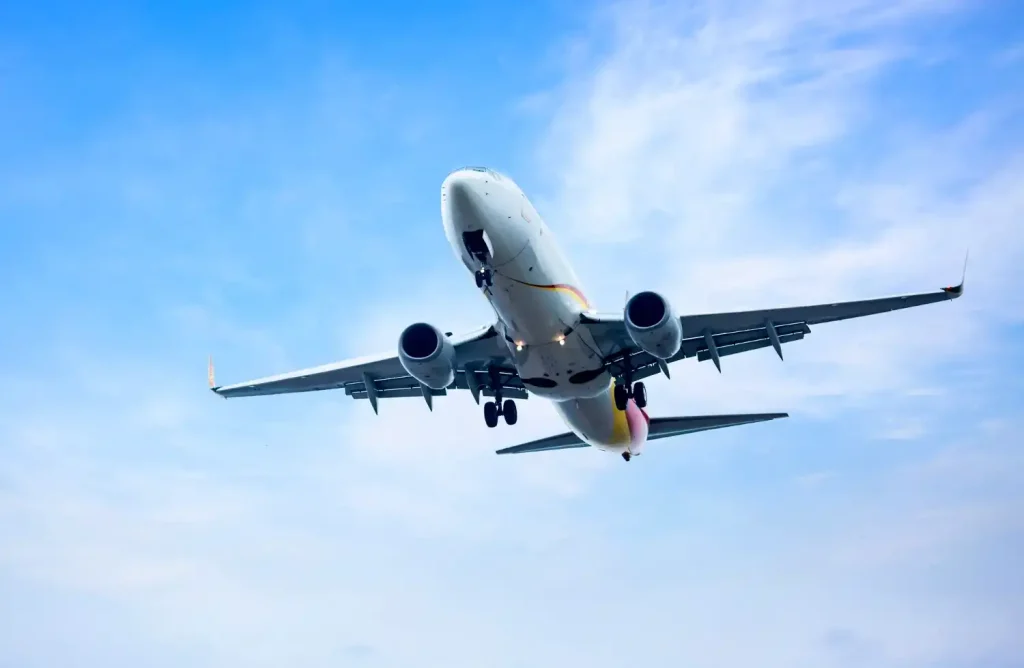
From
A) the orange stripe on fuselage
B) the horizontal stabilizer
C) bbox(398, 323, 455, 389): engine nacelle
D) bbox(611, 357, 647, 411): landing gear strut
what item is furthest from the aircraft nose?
the horizontal stabilizer

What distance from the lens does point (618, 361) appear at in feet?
88.7

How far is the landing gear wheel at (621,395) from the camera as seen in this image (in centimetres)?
2697

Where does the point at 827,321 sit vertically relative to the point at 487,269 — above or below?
below

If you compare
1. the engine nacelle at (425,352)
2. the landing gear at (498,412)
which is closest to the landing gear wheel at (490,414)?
the landing gear at (498,412)

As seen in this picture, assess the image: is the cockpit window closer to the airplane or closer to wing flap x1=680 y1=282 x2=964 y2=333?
the airplane

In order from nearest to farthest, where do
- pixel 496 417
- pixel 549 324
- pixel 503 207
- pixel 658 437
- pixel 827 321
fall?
Result: pixel 503 207 → pixel 549 324 → pixel 827 321 → pixel 496 417 → pixel 658 437

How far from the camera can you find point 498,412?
28.7m

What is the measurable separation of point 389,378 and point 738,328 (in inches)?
426

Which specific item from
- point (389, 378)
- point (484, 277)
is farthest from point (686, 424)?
point (484, 277)

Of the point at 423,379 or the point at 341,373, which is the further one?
the point at 341,373

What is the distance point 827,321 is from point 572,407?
7.36 meters

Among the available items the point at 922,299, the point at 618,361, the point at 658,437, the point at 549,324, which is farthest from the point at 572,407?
the point at 922,299

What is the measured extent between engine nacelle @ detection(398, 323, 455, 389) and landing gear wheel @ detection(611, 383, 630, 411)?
16.5 feet

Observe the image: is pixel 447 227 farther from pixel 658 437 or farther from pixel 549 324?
pixel 658 437
